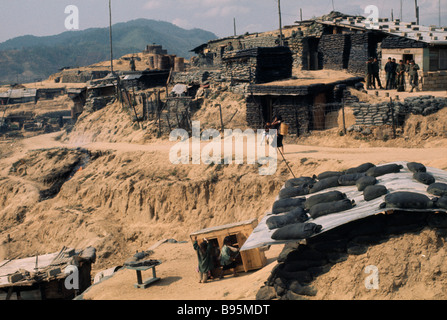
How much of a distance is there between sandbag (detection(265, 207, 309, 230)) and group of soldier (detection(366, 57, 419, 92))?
17.7 meters

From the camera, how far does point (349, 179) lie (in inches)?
446

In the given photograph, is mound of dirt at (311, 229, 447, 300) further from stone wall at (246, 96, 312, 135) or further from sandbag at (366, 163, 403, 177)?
stone wall at (246, 96, 312, 135)

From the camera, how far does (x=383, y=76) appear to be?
95.6 feet

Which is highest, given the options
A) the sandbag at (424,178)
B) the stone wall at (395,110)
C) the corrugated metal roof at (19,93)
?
the corrugated metal roof at (19,93)

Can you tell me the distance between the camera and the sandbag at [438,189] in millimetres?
9170

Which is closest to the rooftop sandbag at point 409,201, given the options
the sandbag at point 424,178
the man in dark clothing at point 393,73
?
the sandbag at point 424,178

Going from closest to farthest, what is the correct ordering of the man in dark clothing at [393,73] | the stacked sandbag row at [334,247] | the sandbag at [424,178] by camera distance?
1. the stacked sandbag row at [334,247]
2. the sandbag at [424,178]
3. the man in dark clothing at [393,73]

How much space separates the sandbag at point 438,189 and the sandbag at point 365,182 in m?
1.35

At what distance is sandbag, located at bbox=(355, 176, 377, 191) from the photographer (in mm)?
10605

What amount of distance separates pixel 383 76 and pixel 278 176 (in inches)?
540

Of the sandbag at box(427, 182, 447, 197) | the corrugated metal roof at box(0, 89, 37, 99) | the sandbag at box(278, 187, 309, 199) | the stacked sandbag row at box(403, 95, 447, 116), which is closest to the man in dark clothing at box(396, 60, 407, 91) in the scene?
the stacked sandbag row at box(403, 95, 447, 116)

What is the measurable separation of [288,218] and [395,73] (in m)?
19.4

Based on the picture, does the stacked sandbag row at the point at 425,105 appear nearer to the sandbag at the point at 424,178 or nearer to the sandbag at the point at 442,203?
the sandbag at the point at 424,178
